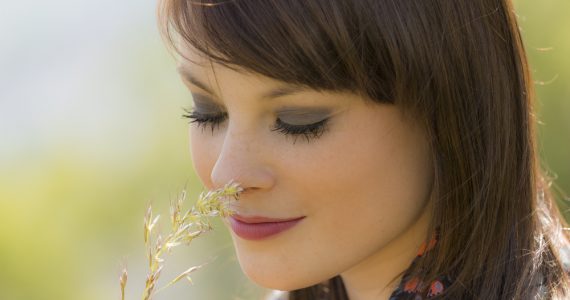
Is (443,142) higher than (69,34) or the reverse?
the reverse

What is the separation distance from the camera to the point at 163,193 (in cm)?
532

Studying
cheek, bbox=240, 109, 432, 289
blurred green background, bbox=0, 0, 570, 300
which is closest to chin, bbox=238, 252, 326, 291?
cheek, bbox=240, 109, 432, 289

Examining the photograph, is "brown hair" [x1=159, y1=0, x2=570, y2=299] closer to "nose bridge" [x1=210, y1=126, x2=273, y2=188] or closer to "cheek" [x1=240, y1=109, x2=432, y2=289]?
"cheek" [x1=240, y1=109, x2=432, y2=289]

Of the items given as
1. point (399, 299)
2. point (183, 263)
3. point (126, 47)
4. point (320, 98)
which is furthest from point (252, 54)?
point (126, 47)

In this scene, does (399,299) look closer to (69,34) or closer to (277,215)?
(277,215)

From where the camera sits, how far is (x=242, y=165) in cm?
233

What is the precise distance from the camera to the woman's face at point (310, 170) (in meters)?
2.32

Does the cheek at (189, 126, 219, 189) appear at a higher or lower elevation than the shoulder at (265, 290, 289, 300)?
higher

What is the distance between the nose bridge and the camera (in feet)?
7.62

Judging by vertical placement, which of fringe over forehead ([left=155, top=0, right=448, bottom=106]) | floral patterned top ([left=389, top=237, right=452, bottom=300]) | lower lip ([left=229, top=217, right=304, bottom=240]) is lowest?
floral patterned top ([left=389, top=237, right=452, bottom=300])

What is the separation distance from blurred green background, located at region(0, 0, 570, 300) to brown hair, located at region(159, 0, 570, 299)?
2562 millimetres

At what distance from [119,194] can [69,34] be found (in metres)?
0.98

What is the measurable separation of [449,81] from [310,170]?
1.33 ft

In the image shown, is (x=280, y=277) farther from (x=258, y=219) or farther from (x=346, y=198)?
(x=346, y=198)
